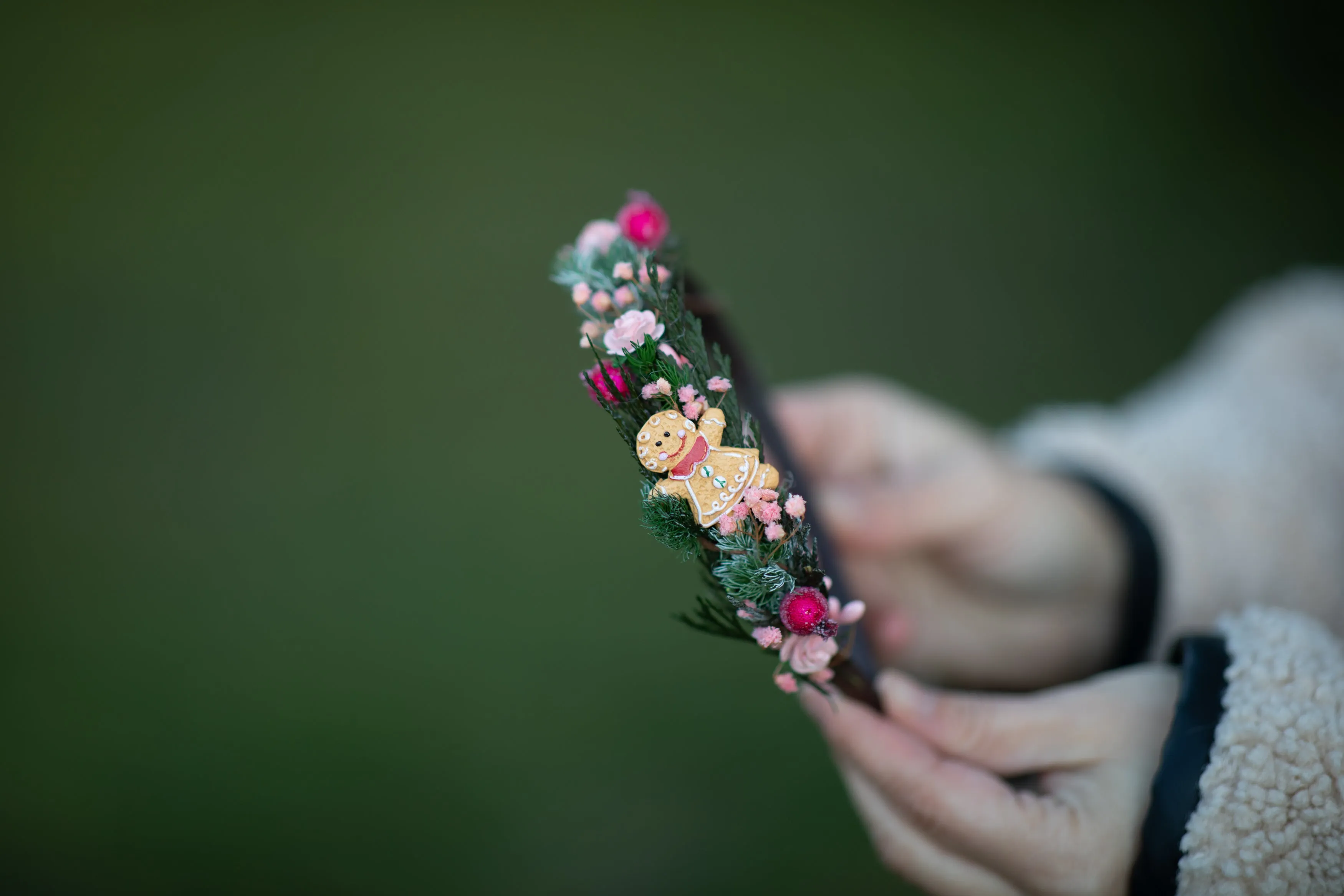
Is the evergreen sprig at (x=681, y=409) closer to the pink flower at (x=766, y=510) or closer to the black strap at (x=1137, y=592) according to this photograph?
the pink flower at (x=766, y=510)

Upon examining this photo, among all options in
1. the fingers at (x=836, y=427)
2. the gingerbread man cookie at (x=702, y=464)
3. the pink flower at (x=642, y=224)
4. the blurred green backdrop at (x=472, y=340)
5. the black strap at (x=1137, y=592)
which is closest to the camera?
the gingerbread man cookie at (x=702, y=464)

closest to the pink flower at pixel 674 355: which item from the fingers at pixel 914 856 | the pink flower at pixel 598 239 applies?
the pink flower at pixel 598 239

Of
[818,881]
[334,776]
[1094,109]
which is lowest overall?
[334,776]

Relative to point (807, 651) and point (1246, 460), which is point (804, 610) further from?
point (1246, 460)

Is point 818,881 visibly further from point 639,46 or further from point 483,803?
point 639,46

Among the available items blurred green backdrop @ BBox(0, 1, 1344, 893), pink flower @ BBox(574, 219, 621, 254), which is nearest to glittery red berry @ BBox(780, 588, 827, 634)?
pink flower @ BBox(574, 219, 621, 254)

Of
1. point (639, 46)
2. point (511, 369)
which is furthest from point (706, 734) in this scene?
point (639, 46)
